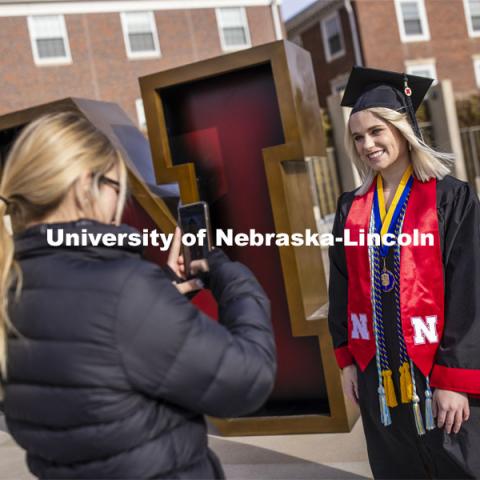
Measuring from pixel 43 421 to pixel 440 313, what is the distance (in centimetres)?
152

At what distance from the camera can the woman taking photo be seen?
4.95 feet

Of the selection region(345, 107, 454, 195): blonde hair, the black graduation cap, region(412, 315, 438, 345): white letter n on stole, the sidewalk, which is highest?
the black graduation cap

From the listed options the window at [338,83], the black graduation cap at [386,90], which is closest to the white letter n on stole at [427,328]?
the black graduation cap at [386,90]

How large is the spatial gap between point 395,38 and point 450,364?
26503 millimetres

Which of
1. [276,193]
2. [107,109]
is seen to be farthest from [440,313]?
[107,109]

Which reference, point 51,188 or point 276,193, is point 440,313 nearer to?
point 51,188

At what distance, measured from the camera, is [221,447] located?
14.7 feet

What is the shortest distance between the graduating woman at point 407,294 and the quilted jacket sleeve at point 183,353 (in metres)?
1.07

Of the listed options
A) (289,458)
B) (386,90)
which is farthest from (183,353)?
(289,458)

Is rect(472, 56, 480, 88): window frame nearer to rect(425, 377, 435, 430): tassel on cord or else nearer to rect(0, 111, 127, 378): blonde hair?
rect(425, 377, 435, 430): tassel on cord

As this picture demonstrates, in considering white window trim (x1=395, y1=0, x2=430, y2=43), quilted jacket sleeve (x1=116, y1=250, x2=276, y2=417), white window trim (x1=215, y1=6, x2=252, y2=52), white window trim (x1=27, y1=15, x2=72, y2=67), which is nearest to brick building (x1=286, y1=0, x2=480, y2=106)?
white window trim (x1=395, y1=0, x2=430, y2=43)

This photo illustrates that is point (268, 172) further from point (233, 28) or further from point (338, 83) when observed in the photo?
point (338, 83)

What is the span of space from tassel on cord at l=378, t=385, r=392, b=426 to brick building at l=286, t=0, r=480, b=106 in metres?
24.8

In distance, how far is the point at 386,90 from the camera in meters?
2.79
